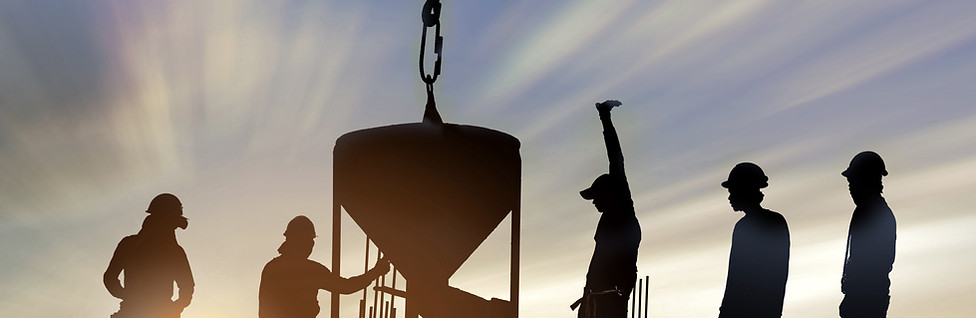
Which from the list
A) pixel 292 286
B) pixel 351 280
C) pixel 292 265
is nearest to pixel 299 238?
pixel 292 265

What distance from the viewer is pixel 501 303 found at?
12742 mm

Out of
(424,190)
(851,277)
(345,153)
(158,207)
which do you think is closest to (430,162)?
(424,190)

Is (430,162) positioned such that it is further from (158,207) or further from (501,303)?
(158,207)

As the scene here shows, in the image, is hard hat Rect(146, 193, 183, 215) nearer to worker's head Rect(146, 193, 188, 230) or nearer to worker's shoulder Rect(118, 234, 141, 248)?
worker's head Rect(146, 193, 188, 230)

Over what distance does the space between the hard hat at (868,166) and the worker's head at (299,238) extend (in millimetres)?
6047

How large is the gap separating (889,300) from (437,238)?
4923 millimetres

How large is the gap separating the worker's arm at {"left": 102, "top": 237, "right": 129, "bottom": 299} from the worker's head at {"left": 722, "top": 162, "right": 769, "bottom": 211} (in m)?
7.63

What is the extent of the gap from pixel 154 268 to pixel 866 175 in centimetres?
863

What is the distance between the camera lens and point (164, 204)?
13.8 meters

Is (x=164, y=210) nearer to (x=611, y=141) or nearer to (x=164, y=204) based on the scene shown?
(x=164, y=204)

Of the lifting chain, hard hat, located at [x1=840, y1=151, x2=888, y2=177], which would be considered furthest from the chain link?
hard hat, located at [x1=840, y1=151, x2=888, y2=177]

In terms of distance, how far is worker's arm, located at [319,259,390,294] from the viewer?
12758mm

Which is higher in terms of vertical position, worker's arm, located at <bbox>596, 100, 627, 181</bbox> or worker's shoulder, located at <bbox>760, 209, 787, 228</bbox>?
worker's arm, located at <bbox>596, 100, 627, 181</bbox>

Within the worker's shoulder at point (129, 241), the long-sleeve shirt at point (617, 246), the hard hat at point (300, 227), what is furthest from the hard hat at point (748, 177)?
the worker's shoulder at point (129, 241)
